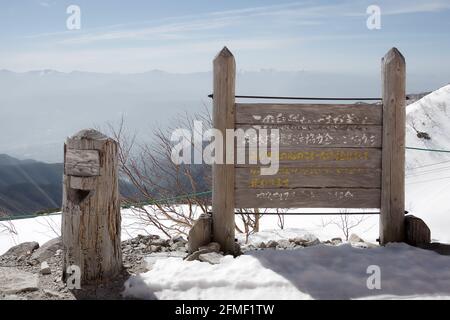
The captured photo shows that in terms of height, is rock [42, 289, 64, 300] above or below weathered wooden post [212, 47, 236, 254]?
below

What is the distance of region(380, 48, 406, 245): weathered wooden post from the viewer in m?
5.89

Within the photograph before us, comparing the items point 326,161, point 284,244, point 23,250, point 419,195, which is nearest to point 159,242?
point 284,244

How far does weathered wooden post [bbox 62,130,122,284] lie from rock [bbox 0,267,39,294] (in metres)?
0.51

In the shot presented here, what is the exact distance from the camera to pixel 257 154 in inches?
232

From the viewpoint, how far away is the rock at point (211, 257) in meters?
5.38

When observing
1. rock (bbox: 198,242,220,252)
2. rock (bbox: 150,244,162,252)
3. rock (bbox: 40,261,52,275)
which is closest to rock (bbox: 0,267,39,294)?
rock (bbox: 40,261,52,275)

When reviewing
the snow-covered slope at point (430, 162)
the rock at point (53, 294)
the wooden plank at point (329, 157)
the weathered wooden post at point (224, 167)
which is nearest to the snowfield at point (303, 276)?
the weathered wooden post at point (224, 167)

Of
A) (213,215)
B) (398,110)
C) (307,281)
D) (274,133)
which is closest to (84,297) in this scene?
(213,215)

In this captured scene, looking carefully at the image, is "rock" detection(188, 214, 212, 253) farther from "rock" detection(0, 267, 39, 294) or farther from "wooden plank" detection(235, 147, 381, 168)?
"rock" detection(0, 267, 39, 294)

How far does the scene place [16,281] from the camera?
5.38 meters

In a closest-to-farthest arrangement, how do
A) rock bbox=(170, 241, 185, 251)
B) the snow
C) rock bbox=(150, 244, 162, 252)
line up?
the snow → rock bbox=(150, 244, 162, 252) → rock bbox=(170, 241, 185, 251)

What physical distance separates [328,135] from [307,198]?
0.80 m

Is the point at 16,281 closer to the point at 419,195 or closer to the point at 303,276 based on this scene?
the point at 303,276

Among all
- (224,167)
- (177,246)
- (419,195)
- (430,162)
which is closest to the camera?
(224,167)
